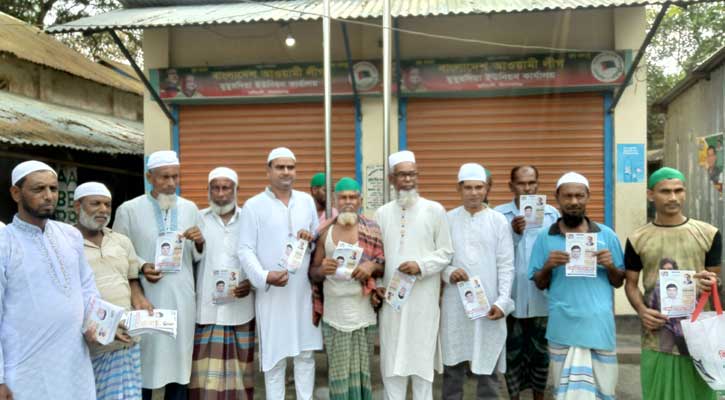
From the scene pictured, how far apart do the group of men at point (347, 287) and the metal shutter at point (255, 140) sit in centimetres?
330

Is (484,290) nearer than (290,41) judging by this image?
Yes

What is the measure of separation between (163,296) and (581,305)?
2.89 metres

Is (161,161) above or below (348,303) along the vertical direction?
above

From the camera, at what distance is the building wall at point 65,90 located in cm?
1048

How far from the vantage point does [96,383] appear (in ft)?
11.8

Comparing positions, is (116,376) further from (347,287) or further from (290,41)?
(290,41)

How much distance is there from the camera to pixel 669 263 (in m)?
3.54

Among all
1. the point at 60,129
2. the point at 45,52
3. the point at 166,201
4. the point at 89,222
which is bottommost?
the point at 89,222

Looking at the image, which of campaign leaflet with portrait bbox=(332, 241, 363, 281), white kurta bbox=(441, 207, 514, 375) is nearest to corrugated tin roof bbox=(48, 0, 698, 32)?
white kurta bbox=(441, 207, 514, 375)

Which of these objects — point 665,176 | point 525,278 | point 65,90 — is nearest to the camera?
point 665,176

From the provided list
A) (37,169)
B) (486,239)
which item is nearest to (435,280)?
(486,239)

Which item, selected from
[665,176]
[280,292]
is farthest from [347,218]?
[665,176]

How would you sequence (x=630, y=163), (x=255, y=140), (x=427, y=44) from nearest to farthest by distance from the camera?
1. (x=630, y=163)
2. (x=427, y=44)
3. (x=255, y=140)

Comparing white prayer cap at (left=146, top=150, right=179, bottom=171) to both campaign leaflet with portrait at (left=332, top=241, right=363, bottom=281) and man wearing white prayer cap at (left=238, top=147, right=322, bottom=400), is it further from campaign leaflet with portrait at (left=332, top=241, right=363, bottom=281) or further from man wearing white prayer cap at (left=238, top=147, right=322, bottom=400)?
campaign leaflet with portrait at (left=332, top=241, right=363, bottom=281)
